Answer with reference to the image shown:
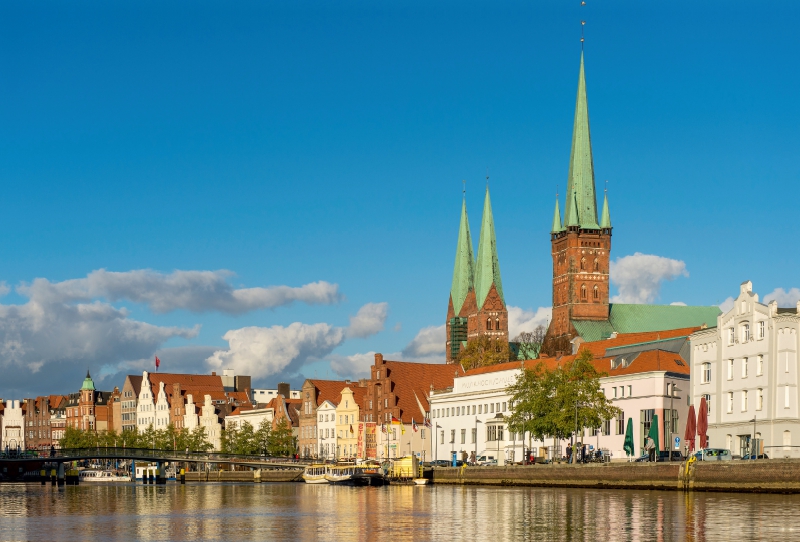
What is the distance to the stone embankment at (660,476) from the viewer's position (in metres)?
78.9

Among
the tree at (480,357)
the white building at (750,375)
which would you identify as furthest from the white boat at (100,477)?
the white building at (750,375)

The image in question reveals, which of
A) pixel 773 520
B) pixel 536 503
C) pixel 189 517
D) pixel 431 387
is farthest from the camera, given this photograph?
pixel 431 387

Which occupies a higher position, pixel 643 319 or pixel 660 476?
pixel 643 319

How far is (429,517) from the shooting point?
229 ft

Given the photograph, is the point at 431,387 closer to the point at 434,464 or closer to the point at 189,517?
the point at 434,464

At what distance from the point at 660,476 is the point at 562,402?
2215 cm

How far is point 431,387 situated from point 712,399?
59310 mm

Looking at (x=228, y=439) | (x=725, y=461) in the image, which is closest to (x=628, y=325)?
(x=228, y=439)

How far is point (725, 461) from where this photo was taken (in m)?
84.1

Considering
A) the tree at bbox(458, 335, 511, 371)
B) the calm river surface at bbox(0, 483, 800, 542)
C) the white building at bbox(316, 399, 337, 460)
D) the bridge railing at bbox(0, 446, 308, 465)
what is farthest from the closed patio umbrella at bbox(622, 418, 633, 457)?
the white building at bbox(316, 399, 337, 460)

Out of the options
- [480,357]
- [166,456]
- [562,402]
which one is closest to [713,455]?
[562,402]

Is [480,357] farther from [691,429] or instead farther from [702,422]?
[702,422]

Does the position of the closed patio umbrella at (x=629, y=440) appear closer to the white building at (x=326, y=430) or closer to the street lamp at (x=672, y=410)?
the street lamp at (x=672, y=410)

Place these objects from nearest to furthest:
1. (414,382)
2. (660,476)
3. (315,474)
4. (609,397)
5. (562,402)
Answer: (660,476) → (562,402) → (609,397) → (315,474) → (414,382)
